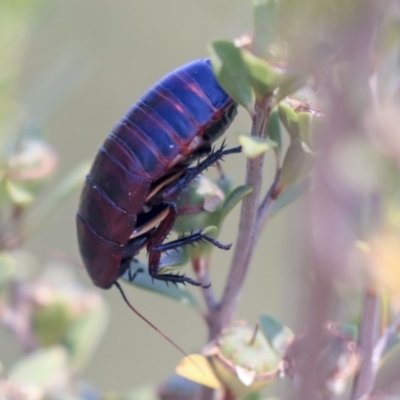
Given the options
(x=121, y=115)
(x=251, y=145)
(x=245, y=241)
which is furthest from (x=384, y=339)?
(x=121, y=115)

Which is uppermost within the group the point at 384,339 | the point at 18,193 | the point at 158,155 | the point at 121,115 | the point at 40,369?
the point at 18,193

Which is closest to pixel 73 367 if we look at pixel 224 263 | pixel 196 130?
pixel 196 130

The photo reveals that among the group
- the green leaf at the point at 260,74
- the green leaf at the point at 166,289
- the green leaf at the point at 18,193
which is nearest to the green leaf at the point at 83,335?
the green leaf at the point at 166,289

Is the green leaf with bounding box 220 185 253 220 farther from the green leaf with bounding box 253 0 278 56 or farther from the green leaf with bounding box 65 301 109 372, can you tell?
the green leaf with bounding box 65 301 109 372

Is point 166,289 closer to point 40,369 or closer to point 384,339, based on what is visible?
point 40,369

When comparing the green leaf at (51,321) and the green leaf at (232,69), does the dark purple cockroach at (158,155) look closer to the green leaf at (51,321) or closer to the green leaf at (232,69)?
the green leaf at (51,321)
